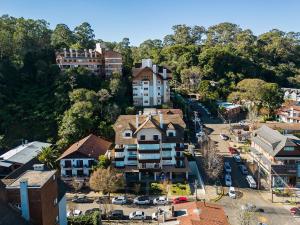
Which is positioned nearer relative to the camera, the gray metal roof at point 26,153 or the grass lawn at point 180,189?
the grass lawn at point 180,189

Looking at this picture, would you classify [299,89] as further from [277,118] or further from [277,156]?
[277,156]

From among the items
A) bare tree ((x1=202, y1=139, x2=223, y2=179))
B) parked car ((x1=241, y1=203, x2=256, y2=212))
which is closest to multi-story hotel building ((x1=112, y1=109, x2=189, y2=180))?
bare tree ((x1=202, y1=139, x2=223, y2=179))

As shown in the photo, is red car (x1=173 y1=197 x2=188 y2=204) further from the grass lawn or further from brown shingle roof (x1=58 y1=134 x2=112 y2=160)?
brown shingle roof (x1=58 y1=134 x2=112 y2=160)

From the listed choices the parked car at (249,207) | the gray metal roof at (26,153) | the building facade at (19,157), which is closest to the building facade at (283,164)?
the parked car at (249,207)

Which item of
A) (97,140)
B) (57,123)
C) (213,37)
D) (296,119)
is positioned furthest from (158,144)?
(213,37)

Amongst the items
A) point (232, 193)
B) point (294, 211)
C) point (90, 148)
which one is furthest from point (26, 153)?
point (294, 211)

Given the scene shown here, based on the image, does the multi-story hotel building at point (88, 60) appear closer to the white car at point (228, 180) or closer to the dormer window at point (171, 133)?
the dormer window at point (171, 133)
